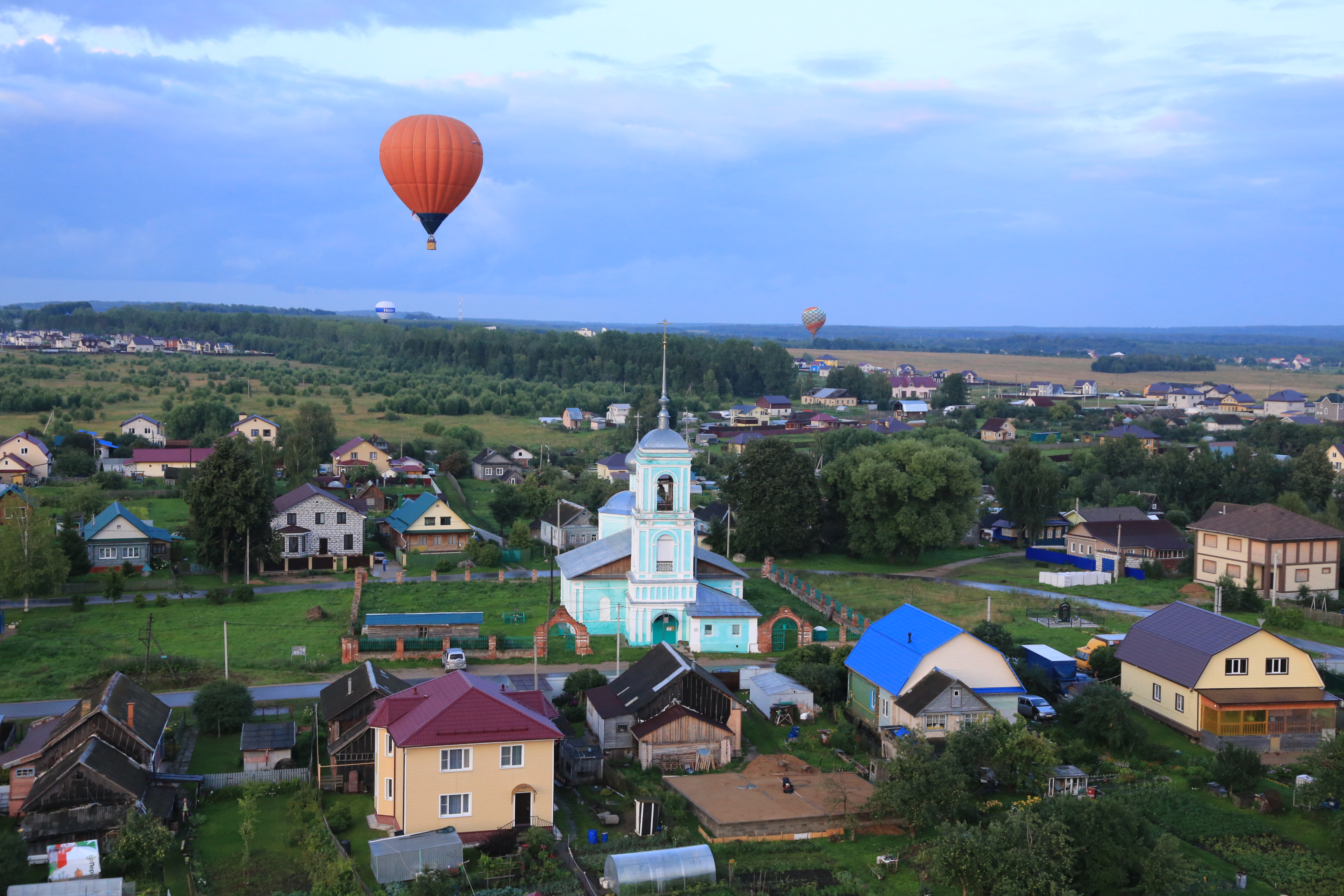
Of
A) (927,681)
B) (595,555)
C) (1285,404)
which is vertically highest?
(1285,404)

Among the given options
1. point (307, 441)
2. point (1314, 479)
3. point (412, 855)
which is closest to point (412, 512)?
point (307, 441)

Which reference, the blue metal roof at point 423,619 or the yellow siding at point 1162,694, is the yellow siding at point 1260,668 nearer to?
the yellow siding at point 1162,694

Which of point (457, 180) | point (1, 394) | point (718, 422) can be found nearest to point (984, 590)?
point (457, 180)

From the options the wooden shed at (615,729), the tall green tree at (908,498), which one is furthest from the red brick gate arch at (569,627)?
the tall green tree at (908,498)

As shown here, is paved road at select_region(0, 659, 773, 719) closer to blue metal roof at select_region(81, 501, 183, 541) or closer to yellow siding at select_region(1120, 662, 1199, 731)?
yellow siding at select_region(1120, 662, 1199, 731)

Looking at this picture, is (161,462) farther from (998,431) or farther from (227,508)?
(998,431)

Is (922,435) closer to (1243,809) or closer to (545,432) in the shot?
(545,432)
